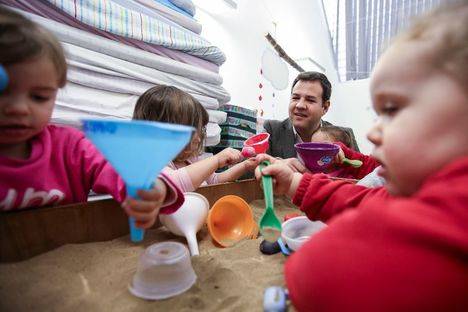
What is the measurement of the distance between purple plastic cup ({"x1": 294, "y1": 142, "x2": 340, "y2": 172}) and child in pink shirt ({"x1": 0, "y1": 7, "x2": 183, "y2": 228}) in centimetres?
56

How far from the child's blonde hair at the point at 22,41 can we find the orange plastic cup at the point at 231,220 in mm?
493

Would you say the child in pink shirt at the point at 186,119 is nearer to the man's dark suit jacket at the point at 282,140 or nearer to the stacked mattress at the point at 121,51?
the stacked mattress at the point at 121,51

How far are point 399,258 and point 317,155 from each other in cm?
71

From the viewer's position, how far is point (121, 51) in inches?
49.6

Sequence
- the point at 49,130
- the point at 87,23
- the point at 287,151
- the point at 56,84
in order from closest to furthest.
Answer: the point at 56,84 → the point at 49,130 → the point at 87,23 → the point at 287,151

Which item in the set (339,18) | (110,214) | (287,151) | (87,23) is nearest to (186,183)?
(110,214)

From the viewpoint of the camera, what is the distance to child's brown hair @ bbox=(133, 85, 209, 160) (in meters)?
0.98

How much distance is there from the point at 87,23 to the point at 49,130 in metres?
0.66

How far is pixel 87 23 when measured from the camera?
1119 mm

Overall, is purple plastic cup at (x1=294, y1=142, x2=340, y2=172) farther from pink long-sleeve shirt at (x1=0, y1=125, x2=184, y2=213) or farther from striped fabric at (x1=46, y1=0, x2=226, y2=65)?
striped fabric at (x1=46, y1=0, x2=226, y2=65)

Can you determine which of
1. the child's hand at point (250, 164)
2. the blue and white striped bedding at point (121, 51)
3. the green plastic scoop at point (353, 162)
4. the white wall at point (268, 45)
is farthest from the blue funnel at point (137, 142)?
the white wall at point (268, 45)

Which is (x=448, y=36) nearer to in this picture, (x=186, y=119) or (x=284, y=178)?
(x=284, y=178)

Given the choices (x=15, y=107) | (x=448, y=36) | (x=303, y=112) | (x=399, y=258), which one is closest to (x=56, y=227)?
(x=15, y=107)

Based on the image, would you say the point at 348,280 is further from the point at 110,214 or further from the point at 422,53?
the point at 110,214
